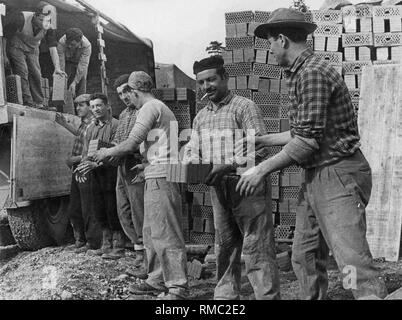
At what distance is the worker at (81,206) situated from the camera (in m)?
6.20

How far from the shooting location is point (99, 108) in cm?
611

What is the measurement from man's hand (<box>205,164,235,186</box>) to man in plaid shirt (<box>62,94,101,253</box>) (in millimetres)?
2924

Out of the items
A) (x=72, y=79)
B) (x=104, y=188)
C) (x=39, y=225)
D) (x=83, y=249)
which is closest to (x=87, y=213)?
(x=104, y=188)

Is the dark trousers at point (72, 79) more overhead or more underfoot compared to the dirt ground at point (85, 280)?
more overhead

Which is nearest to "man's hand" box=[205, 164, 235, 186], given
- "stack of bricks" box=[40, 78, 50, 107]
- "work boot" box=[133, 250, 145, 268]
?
"work boot" box=[133, 250, 145, 268]

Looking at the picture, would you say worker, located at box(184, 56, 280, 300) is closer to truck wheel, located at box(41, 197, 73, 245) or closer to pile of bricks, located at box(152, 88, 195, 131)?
pile of bricks, located at box(152, 88, 195, 131)

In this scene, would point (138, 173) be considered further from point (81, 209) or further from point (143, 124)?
point (81, 209)

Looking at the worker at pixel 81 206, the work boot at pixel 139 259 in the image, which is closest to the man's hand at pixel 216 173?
the work boot at pixel 139 259

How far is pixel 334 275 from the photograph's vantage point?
5.23m

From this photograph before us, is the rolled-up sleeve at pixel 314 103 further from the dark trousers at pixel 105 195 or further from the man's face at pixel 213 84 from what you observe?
the dark trousers at pixel 105 195

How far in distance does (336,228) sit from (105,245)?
368 cm

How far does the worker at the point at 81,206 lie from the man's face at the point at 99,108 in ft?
1.08
